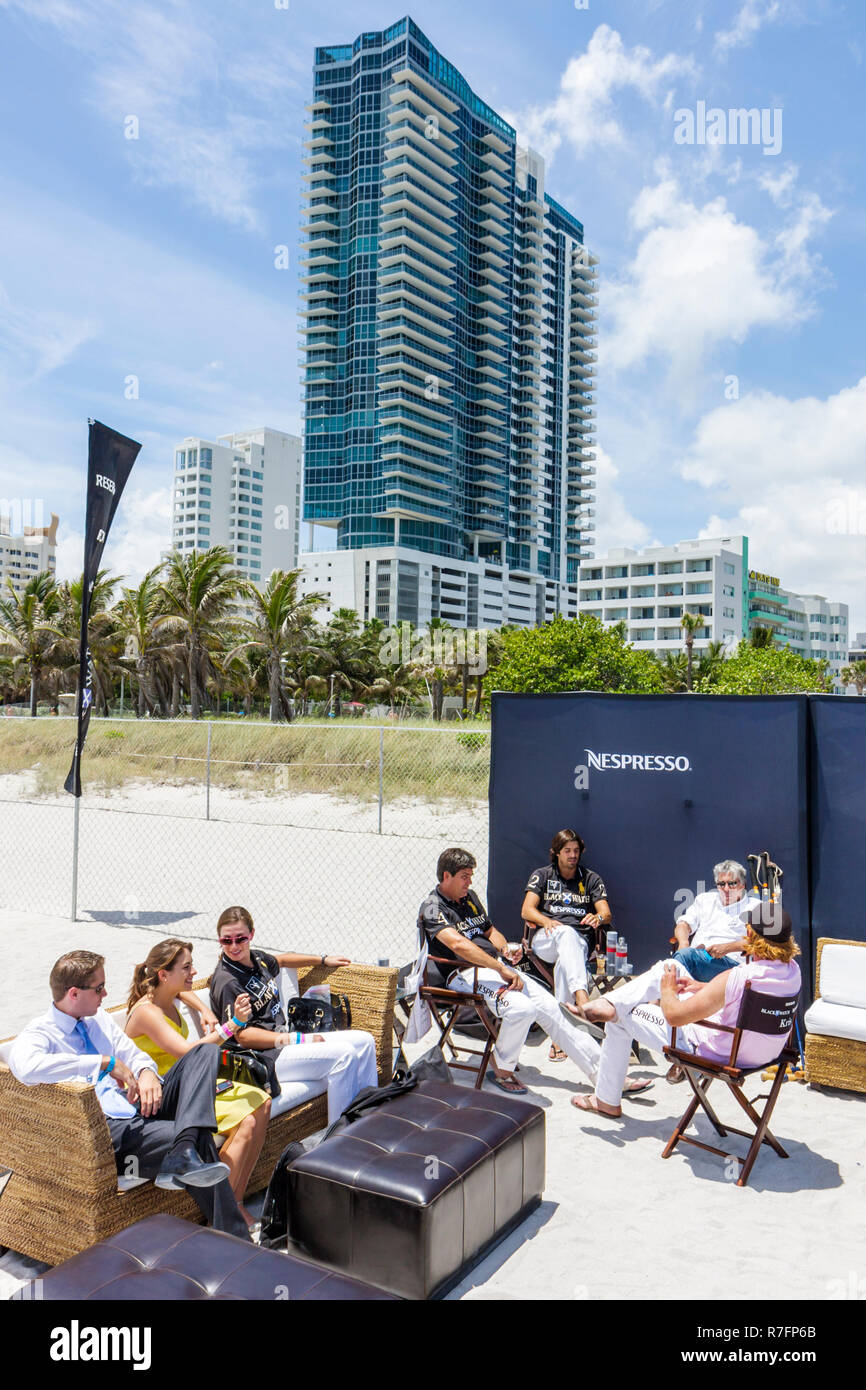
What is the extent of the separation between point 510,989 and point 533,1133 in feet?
4.84

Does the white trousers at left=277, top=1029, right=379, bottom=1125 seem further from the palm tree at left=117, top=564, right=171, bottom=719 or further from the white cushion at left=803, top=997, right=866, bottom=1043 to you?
the palm tree at left=117, top=564, right=171, bottom=719

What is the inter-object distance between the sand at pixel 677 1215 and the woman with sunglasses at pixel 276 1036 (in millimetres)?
984

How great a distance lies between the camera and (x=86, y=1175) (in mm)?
3209

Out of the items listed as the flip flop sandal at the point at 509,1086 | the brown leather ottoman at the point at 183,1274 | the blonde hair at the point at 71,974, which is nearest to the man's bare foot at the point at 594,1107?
the flip flop sandal at the point at 509,1086

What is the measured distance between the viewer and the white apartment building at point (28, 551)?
162000mm

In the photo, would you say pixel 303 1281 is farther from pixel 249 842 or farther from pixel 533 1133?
pixel 249 842

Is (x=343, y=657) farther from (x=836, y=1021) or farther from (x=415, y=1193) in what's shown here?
(x=415, y=1193)

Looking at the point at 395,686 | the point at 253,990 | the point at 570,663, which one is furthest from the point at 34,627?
the point at 253,990

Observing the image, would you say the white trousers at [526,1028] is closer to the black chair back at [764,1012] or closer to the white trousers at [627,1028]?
the white trousers at [627,1028]

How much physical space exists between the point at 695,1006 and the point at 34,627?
39.2 m

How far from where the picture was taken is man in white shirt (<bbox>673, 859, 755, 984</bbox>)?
5410 mm

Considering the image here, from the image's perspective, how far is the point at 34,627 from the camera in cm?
3859

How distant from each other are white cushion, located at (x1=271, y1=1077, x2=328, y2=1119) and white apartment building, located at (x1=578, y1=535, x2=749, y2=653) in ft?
319

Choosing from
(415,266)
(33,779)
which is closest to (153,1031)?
(33,779)
